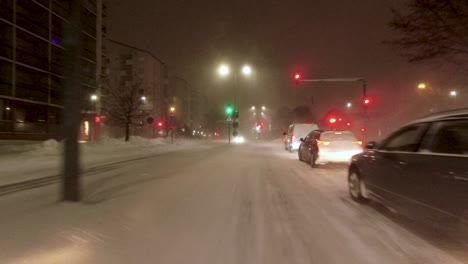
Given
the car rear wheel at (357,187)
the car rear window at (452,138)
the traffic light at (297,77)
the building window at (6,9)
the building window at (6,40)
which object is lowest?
the car rear wheel at (357,187)

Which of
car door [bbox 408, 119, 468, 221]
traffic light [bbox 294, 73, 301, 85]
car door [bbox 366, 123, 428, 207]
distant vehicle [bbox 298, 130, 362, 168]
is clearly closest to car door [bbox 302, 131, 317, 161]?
distant vehicle [bbox 298, 130, 362, 168]

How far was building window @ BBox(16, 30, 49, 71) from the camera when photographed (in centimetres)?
3600

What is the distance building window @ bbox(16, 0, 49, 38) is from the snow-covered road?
31268 mm

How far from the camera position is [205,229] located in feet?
20.0

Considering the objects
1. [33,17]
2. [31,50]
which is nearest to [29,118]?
[31,50]

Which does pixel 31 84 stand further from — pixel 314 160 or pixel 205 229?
pixel 205 229

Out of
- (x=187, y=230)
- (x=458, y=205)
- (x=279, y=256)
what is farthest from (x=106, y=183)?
(x=458, y=205)

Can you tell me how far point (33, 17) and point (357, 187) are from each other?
37.9 meters

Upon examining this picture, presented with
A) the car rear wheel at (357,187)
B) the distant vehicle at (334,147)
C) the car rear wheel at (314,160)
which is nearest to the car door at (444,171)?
the car rear wheel at (357,187)

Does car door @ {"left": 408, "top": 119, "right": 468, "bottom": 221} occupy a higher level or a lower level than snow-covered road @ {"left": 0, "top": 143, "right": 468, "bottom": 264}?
higher

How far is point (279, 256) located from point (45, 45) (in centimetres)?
4163

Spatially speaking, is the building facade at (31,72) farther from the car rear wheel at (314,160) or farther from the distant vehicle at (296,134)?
the car rear wheel at (314,160)

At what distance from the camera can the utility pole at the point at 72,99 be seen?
732 centimetres

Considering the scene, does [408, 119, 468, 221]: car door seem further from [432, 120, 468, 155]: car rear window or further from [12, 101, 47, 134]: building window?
[12, 101, 47, 134]: building window
